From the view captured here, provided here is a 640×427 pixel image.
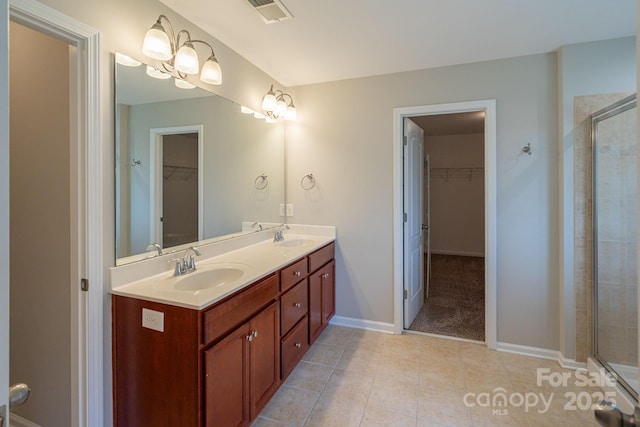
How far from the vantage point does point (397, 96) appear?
2725mm

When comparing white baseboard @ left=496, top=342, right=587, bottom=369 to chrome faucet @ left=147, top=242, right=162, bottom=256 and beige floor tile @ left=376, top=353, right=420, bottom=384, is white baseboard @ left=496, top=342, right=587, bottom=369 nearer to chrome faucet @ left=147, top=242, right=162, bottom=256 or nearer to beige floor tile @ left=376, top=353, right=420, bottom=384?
beige floor tile @ left=376, top=353, right=420, bottom=384

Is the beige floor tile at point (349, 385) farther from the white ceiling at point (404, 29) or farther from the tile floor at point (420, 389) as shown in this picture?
the white ceiling at point (404, 29)

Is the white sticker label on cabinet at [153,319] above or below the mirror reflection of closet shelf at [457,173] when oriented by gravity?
below

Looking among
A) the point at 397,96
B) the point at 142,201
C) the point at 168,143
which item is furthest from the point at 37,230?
the point at 397,96

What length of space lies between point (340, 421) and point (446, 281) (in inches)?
124

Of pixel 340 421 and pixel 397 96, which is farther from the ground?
pixel 397 96

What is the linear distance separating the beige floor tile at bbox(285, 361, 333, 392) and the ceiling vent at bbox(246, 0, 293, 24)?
2.40m

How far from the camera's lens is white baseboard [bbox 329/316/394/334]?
284 centimetres

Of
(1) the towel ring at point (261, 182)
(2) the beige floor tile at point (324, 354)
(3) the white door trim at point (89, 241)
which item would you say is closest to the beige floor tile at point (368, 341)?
(2) the beige floor tile at point (324, 354)

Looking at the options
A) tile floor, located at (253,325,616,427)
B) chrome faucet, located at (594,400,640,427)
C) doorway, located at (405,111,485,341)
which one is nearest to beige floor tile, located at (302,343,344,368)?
tile floor, located at (253,325,616,427)

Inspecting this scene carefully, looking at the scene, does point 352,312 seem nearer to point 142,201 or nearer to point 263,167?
point 263,167

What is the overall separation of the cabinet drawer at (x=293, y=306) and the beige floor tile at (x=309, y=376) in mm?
396

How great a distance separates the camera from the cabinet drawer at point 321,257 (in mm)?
2443

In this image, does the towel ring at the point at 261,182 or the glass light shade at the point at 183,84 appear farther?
the towel ring at the point at 261,182
